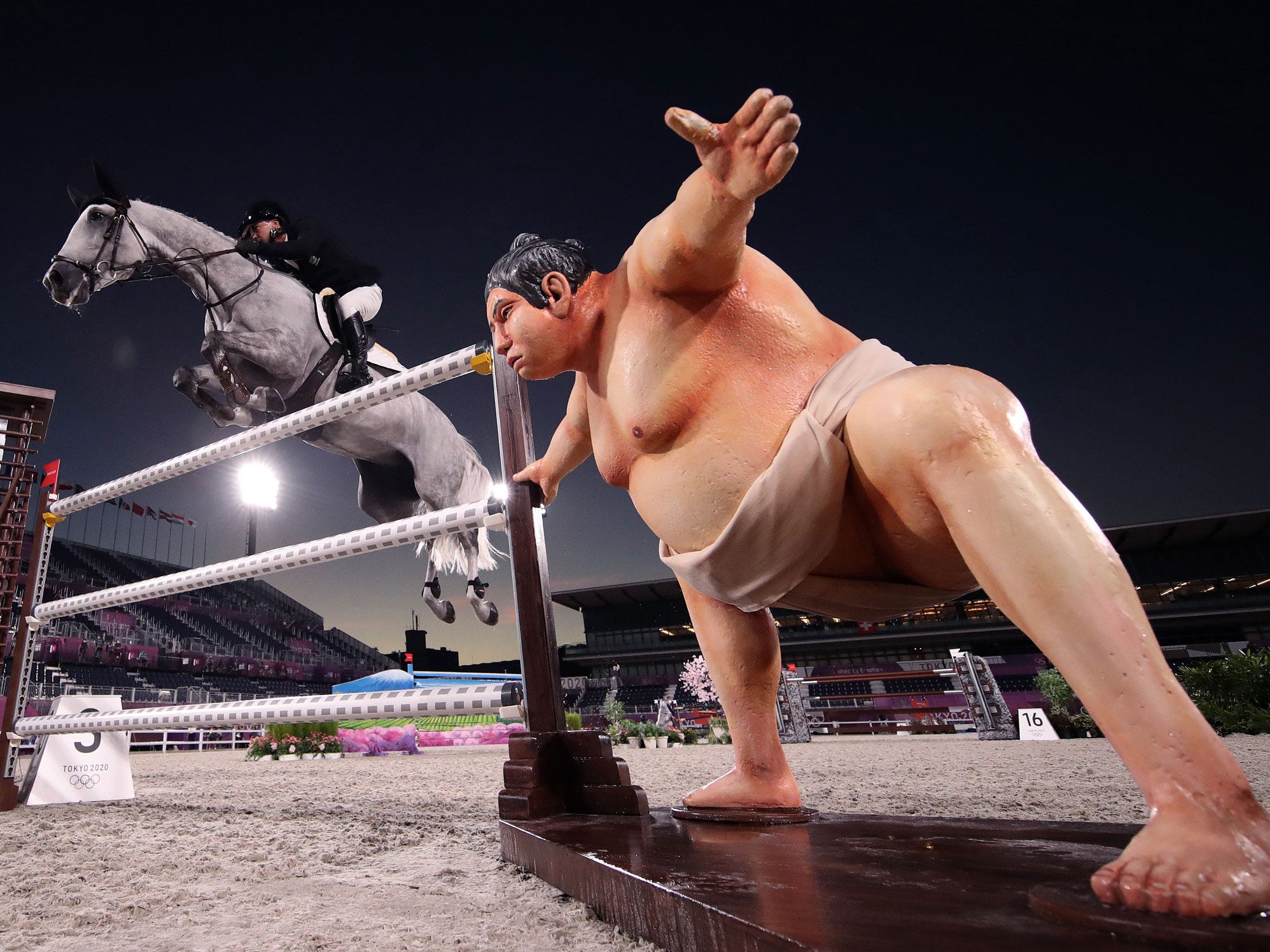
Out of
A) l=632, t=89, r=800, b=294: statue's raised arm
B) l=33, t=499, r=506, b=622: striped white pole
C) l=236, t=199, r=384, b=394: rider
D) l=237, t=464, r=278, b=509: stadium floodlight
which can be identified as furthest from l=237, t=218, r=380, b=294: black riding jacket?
l=632, t=89, r=800, b=294: statue's raised arm

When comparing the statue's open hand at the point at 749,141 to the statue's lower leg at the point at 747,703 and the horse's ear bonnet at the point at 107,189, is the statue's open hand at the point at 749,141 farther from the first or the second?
the horse's ear bonnet at the point at 107,189

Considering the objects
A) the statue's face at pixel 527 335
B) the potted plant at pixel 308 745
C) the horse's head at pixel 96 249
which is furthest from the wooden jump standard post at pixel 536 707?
the potted plant at pixel 308 745

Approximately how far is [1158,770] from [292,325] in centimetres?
397

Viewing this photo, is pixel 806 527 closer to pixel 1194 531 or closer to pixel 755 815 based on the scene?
pixel 755 815

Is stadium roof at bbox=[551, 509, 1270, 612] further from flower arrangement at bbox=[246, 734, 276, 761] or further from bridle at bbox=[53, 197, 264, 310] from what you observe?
bridle at bbox=[53, 197, 264, 310]

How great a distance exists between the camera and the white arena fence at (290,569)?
1.23 meters

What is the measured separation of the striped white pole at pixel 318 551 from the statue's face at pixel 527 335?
410 mm

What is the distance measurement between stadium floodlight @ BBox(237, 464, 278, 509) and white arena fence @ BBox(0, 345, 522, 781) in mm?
4824

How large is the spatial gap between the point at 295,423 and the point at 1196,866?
1764mm

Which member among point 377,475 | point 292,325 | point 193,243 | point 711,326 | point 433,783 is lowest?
point 433,783

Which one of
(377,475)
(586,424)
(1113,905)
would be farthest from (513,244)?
Answer: (377,475)

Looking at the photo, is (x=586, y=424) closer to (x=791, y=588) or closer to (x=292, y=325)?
(x=791, y=588)

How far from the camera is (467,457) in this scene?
4.22 m

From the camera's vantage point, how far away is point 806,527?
2.14 ft
